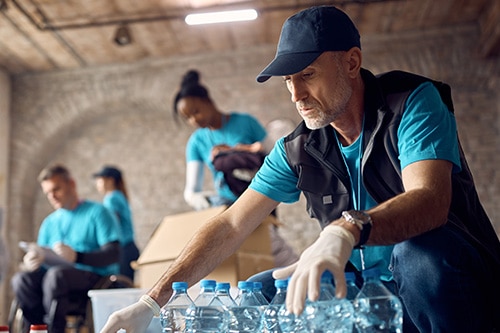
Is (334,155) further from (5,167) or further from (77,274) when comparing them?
(5,167)

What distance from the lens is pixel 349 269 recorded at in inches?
70.7

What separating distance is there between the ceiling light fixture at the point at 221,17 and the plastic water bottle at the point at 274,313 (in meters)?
4.01

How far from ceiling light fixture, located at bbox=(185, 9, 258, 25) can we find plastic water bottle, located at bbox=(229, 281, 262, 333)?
3911 mm

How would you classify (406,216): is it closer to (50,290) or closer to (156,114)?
(50,290)

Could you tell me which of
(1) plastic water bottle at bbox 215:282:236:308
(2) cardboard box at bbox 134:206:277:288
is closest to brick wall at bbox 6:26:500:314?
(2) cardboard box at bbox 134:206:277:288

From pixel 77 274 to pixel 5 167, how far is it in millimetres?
2969

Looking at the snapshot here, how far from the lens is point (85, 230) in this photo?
393 centimetres

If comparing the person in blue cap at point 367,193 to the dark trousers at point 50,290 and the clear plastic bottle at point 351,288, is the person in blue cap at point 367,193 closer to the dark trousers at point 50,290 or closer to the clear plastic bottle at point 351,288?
the clear plastic bottle at point 351,288

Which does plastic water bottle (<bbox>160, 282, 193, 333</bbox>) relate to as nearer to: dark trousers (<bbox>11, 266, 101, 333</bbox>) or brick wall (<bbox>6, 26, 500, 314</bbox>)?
dark trousers (<bbox>11, 266, 101, 333</bbox>)

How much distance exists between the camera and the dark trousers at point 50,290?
360 cm

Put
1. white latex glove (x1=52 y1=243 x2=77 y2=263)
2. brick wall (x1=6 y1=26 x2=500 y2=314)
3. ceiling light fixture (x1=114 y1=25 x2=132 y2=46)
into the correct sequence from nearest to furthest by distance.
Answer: white latex glove (x1=52 y1=243 x2=77 y2=263)
ceiling light fixture (x1=114 y1=25 x2=132 y2=46)
brick wall (x1=6 y1=26 x2=500 y2=314)

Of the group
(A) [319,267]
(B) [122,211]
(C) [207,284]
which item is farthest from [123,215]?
(A) [319,267]

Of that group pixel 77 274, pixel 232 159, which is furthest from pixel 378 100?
pixel 77 274

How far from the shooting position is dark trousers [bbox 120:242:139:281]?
13.8ft
